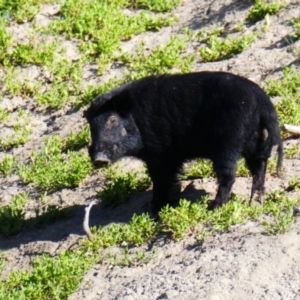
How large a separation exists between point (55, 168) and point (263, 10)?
3763 mm

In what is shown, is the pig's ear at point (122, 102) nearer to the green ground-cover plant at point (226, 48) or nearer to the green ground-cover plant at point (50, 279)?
the green ground-cover plant at point (50, 279)

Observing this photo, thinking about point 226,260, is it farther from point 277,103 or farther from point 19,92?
point 19,92

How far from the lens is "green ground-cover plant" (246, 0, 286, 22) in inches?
457

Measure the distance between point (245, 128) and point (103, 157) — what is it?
1.45 metres

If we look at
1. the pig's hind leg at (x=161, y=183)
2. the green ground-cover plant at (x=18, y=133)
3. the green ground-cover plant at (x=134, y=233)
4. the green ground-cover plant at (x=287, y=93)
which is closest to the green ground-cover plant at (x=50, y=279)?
the green ground-cover plant at (x=134, y=233)

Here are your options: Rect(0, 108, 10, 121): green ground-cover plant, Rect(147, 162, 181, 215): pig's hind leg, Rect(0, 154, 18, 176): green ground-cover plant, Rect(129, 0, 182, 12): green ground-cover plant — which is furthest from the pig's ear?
Rect(129, 0, 182, 12): green ground-cover plant

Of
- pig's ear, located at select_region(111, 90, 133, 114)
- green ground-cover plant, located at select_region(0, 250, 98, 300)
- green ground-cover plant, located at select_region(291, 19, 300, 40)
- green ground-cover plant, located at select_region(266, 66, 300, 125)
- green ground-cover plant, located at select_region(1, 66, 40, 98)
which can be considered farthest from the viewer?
green ground-cover plant, located at select_region(1, 66, 40, 98)

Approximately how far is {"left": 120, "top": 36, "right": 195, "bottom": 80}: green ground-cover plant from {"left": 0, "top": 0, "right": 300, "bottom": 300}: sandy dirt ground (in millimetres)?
158

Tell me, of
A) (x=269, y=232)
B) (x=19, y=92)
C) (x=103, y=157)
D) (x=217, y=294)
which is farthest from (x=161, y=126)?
(x=19, y=92)

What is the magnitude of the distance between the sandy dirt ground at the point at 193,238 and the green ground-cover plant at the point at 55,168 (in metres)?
0.12

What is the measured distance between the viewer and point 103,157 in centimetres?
858

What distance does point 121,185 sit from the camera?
916cm

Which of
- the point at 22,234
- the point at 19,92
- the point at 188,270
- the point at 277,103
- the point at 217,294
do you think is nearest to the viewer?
the point at 217,294

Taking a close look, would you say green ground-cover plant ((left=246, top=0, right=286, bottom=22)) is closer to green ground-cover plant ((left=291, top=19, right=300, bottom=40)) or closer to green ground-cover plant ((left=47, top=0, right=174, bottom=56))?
green ground-cover plant ((left=291, top=19, right=300, bottom=40))
